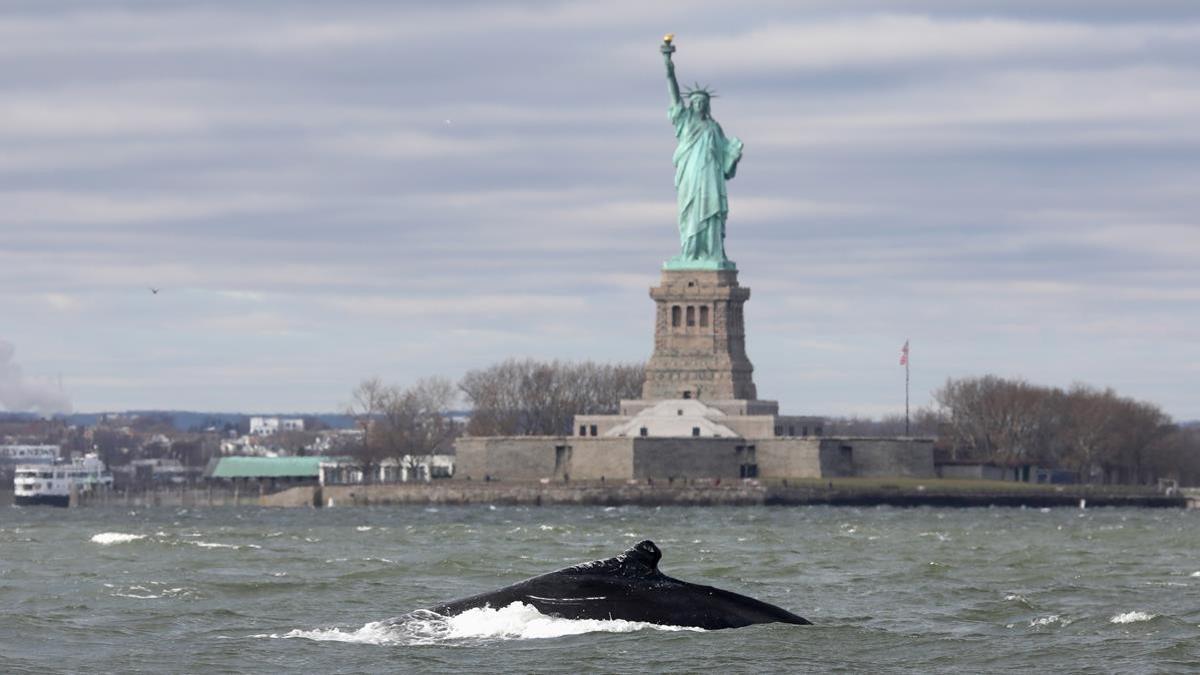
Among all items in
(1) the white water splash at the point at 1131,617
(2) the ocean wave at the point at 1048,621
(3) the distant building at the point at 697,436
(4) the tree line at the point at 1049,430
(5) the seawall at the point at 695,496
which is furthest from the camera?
(4) the tree line at the point at 1049,430

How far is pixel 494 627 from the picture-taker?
3531 cm

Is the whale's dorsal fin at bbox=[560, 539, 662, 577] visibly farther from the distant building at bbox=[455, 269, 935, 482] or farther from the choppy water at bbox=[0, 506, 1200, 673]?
the distant building at bbox=[455, 269, 935, 482]

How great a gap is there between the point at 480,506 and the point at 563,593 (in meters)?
119

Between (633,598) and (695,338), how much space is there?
426 ft

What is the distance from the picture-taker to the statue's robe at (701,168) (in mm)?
160750

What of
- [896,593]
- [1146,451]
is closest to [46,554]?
[896,593]

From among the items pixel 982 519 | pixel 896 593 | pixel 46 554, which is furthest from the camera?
pixel 982 519

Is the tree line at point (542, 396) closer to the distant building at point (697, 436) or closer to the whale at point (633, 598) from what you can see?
the distant building at point (697, 436)

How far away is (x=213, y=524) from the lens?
10919cm

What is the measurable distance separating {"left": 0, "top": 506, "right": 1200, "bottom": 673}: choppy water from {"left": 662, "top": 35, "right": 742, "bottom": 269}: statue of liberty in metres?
74.0

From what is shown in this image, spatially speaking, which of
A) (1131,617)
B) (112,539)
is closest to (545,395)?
(112,539)

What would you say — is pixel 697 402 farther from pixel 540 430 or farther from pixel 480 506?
pixel 540 430

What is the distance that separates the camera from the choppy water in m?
34.0

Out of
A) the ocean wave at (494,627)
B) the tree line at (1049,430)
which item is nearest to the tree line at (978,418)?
the tree line at (1049,430)
